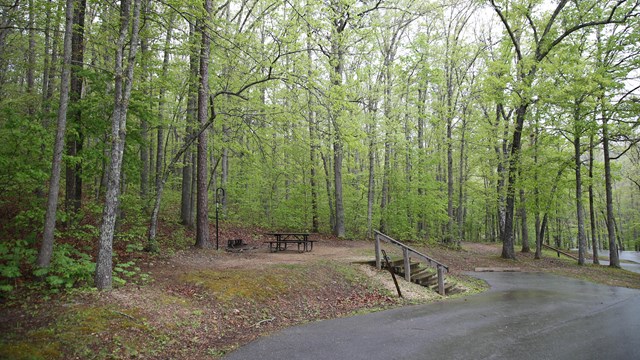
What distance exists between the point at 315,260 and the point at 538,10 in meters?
17.6

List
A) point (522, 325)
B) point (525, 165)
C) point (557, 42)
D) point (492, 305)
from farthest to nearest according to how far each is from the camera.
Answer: point (525, 165) < point (557, 42) < point (492, 305) < point (522, 325)

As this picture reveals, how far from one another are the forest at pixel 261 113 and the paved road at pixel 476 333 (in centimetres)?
397

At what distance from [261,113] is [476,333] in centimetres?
802

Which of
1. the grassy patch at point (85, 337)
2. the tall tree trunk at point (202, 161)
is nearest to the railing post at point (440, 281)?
the tall tree trunk at point (202, 161)

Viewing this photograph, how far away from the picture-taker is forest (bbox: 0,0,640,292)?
713 cm

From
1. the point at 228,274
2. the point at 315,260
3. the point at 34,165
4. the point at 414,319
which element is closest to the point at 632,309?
the point at 414,319

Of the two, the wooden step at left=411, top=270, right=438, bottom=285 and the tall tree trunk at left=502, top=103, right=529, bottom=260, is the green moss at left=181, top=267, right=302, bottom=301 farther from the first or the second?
the tall tree trunk at left=502, top=103, right=529, bottom=260

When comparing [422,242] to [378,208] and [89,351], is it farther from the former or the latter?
[89,351]

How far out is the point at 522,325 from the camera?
269 inches

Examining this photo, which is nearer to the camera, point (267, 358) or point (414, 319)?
point (267, 358)

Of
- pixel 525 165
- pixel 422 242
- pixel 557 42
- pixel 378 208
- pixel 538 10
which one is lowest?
pixel 422 242

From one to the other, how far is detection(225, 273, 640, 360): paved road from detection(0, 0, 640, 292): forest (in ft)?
13.0

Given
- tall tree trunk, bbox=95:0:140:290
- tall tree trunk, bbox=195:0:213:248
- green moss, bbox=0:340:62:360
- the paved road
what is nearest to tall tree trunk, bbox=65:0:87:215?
tall tree trunk, bbox=95:0:140:290

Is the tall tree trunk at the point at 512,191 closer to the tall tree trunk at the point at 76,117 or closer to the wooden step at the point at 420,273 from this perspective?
the wooden step at the point at 420,273
